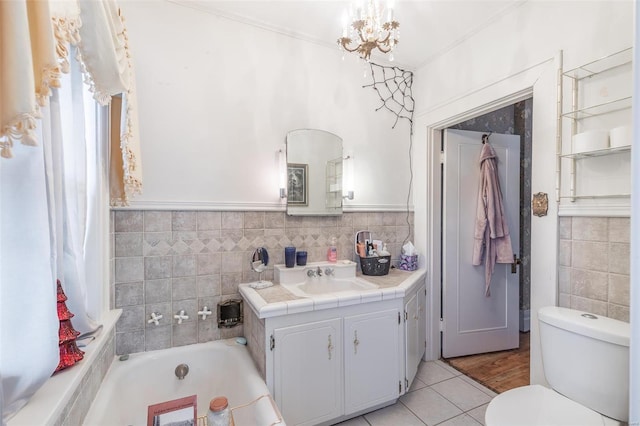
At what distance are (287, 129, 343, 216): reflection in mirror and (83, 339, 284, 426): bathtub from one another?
3.68 ft

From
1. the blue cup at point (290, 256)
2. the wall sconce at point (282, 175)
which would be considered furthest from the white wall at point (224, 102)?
the blue cup at point (290, 256)

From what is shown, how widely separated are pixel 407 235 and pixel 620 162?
5.19 ft

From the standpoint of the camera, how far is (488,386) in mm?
2268

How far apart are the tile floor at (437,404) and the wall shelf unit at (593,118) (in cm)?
145

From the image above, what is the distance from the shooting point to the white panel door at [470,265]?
2686 millimetres

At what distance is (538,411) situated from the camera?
1344 millimetres

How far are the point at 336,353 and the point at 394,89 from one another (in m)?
2.32

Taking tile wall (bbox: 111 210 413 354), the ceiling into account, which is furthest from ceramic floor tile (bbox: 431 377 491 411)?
the ceiling

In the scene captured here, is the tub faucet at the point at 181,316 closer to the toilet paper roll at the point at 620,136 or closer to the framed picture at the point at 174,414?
the framed picture at the point at 174,414

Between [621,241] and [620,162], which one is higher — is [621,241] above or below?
below

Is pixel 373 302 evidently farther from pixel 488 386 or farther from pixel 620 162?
pixel 620 162

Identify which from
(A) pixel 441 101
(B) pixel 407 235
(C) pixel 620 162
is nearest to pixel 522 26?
(A) pixel 441 101

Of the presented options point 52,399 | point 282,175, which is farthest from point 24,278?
point 282,175

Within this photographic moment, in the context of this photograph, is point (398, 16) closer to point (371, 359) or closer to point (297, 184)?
point (297, 184)
